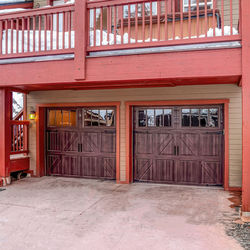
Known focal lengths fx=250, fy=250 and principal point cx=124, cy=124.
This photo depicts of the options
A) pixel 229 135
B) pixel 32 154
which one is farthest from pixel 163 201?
pixel 32 154

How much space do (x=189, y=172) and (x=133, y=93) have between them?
2415 mm

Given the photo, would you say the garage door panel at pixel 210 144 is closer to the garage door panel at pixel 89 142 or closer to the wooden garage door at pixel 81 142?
the wooden garage door at pixel 81 142

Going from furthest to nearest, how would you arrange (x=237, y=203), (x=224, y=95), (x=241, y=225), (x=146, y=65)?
(x=224, y=95)
(x=237, y=203)
(x=146, y=65)
(x=241, y=225)

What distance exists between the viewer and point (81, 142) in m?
6.92

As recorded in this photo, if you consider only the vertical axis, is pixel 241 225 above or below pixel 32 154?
below

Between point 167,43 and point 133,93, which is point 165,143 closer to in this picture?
point 133,93

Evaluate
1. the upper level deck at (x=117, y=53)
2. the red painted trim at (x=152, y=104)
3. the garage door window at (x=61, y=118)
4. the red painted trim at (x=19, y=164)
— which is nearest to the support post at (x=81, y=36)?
the upper level deck at (x=117, y=53)

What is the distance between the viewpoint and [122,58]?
440 cm

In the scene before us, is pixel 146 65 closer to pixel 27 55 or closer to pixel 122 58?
pixel 122 58

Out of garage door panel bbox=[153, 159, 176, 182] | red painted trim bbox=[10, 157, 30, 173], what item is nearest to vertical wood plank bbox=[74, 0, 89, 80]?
garage door panel bbox=[153, 159, 176, 182]

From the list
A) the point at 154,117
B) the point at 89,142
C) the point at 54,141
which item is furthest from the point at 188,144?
the point at 54,141

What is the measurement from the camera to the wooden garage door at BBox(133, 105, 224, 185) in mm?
5988

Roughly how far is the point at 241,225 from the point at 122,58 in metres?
3.24

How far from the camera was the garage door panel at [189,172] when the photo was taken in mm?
6082
